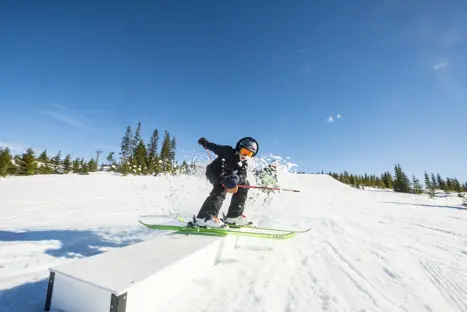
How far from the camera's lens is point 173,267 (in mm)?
2328

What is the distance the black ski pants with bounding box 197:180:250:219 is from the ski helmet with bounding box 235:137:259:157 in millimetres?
784

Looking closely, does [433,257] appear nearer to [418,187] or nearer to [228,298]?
[228,298]

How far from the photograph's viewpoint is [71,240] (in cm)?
434

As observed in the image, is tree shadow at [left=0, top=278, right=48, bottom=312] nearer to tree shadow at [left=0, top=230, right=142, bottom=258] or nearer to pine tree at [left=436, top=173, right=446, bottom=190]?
tree shadow at [left=0, top=230, right=142, bottom=258]

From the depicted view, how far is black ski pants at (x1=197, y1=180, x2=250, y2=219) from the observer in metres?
4.32

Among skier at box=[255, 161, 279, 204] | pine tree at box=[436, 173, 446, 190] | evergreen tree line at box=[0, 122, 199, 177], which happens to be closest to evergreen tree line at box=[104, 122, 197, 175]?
evergreen tree line at box=[0, 122, 199, 177]

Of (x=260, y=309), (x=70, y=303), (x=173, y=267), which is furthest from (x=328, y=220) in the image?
(x=70, y=303)

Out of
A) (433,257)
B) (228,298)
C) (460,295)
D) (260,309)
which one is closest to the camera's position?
(260,309)

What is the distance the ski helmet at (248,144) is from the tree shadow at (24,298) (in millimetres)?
3550

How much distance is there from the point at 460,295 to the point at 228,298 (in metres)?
2.76

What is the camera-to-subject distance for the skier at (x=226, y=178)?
4242 millimetres

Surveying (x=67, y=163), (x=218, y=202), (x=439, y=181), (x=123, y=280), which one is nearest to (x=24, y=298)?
(x=123, y=280)

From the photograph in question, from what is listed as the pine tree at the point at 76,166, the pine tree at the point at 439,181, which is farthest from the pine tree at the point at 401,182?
the pine tree at the point at 76,166

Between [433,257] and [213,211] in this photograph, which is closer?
[433,257]
